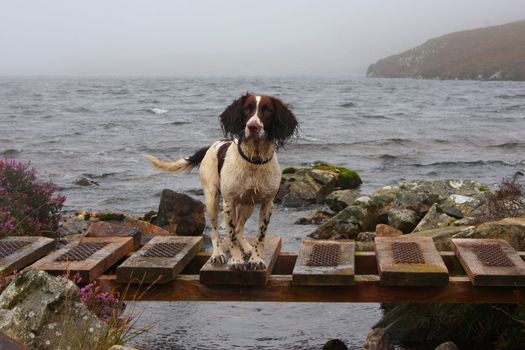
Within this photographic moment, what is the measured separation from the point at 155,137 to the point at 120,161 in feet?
24.0

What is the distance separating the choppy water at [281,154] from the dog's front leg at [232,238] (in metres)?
1.22

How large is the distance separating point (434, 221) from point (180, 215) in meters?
4.17

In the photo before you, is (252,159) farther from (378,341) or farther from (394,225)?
(394,225)

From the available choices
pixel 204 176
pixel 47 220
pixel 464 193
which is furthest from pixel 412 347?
pixel 464 193

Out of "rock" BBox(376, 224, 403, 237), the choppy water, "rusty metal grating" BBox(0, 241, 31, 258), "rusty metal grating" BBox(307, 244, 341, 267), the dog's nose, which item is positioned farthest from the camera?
"rock" BBox(376, 224, 403, 237)

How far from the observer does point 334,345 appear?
6.43 meters

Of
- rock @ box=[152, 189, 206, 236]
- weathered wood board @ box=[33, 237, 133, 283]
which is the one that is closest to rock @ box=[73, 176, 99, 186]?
rock @ box=[152, 189, 206, 236]

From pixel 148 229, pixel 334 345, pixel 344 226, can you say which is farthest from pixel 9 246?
pixel 344 226

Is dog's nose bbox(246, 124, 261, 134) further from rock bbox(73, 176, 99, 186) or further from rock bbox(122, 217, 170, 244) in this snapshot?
rock bbox(73, 176, 99, 186)

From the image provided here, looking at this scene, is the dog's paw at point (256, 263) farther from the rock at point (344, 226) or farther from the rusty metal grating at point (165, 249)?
the rock at point (344, 226)

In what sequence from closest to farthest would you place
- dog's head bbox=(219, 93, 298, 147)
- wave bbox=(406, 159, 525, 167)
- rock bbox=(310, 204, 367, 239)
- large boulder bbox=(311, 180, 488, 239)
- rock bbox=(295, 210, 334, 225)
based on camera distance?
dog's head bbox=(219, 93, 298, 147), large boulder bbox=(311, 180, 488, 239), rock bbox=(310, 204, 367, 239), rock bbox=(295, 210, 334, 225), wave bbox=(406, 159, 525, 167)

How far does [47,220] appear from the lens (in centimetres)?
941

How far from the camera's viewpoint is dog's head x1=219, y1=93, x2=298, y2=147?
562 cm

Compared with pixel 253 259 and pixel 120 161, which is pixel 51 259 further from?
pixel 120 161
